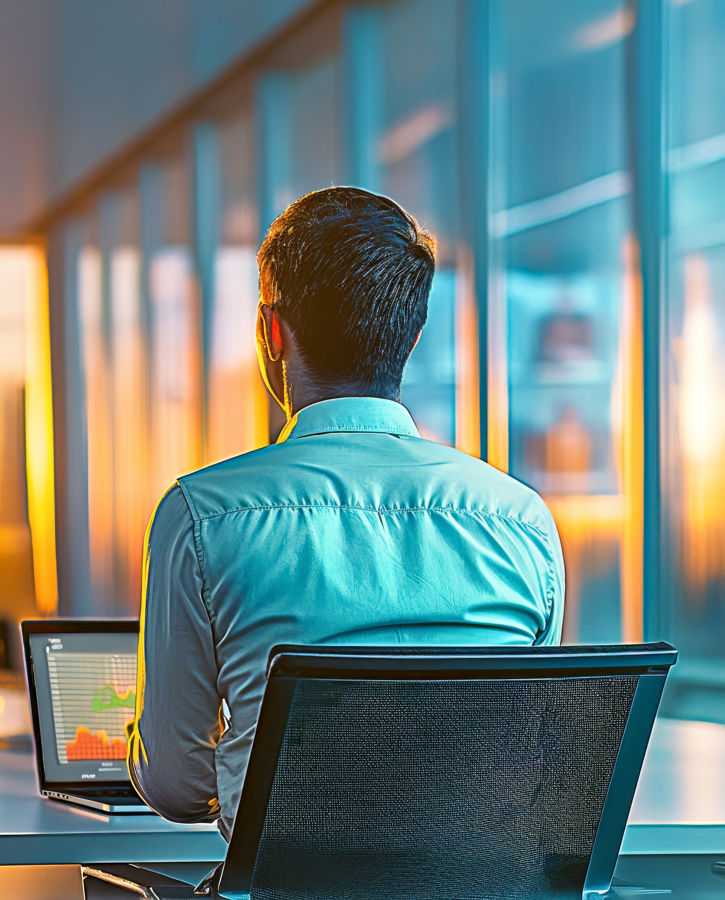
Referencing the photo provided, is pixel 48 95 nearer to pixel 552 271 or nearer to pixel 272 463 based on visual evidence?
pixel 552 271

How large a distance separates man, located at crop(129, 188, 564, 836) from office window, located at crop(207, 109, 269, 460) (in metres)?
4.58

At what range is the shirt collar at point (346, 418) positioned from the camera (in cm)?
130

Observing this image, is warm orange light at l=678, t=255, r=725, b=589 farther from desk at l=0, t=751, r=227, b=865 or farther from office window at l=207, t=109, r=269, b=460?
desk at l=0, t=751, r=227, b=865

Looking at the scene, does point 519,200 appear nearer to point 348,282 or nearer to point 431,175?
point 431,175

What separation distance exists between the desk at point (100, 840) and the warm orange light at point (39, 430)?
7.76 meters

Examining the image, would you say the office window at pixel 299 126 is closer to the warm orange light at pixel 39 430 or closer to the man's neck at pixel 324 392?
the man's neck at pixel 324 392

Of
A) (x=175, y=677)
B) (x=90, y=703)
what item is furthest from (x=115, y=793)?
(x=175, y=677)

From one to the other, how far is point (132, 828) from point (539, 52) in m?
3.47

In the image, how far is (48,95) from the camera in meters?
6.05

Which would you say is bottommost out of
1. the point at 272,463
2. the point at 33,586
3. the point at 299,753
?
the point at 33,586

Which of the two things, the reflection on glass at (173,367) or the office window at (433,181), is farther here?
the reflection on glass at (173,367)

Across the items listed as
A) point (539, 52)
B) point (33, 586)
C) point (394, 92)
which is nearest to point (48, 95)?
point (394, 92)

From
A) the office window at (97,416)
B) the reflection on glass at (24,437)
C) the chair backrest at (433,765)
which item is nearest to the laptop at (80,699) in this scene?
the chair backrest at (433,765)

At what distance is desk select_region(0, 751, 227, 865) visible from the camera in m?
1.58
